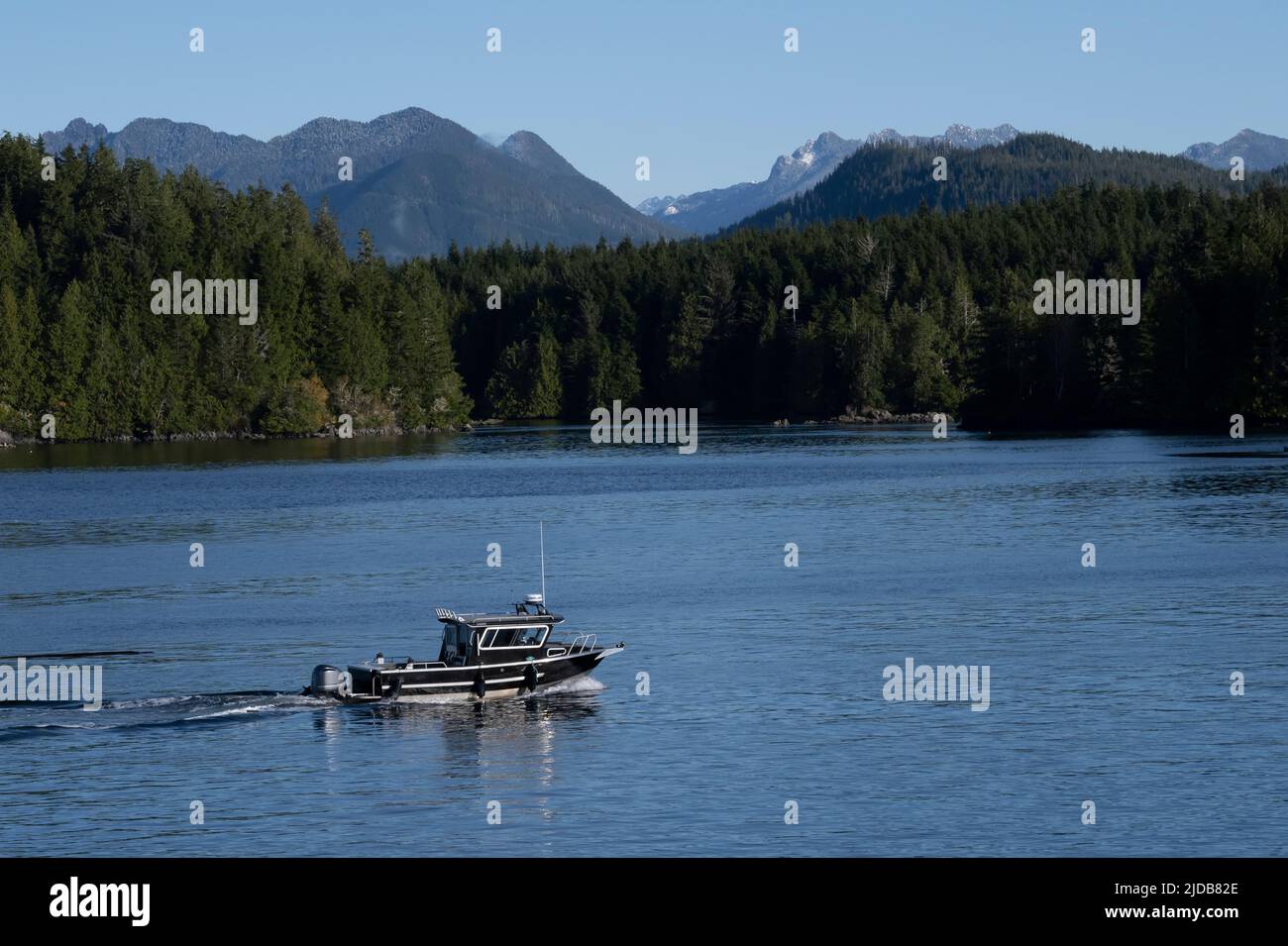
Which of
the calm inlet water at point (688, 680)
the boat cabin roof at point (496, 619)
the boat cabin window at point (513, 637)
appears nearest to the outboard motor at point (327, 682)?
the calm inlet water at point (688, 680)

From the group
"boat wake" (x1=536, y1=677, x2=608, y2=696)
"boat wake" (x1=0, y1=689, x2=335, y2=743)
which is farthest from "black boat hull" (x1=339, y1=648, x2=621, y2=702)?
"boat wake" (x1=0, y1=689, x2=335, y2=743)

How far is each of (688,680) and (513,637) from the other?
5.85 metres

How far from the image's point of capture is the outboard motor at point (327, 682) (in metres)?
49.1

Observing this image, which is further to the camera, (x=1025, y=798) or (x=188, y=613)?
(x=188, y=613)

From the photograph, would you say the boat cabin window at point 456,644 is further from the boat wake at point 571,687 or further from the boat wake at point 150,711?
the boat wake at point 150,711

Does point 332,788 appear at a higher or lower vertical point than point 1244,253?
lower

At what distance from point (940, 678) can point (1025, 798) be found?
13862 millimetres

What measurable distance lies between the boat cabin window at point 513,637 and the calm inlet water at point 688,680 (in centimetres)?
184

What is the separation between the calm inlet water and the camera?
1451 inches
